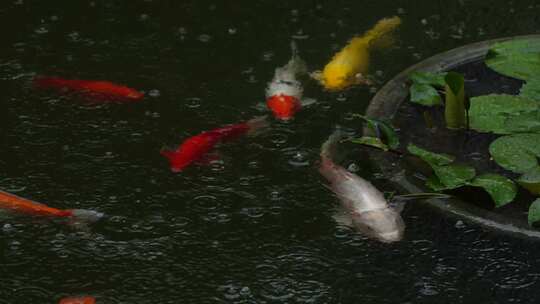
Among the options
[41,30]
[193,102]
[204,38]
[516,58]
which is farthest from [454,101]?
[41,30]

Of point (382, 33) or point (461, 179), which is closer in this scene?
point (461, 179)

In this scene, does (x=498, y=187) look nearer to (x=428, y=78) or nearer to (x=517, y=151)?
(x=517, y=151)

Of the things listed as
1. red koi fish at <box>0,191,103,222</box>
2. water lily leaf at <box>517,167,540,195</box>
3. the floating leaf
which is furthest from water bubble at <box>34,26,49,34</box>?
water lily leaf at <box>517,167,540,195</box>

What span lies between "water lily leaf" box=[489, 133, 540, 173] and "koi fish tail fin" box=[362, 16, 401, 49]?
0.94 meters

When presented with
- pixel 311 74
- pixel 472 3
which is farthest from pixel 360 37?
pixel 472 3

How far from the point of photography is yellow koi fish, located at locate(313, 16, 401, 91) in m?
3.77

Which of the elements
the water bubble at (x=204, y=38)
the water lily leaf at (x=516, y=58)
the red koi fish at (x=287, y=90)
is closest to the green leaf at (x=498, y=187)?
the water lily leaf at (x=516, y=58)

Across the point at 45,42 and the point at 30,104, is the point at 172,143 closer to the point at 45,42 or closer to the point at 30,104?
the point at 30,104

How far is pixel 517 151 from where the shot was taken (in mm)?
3225

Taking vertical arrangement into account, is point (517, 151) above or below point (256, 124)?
below

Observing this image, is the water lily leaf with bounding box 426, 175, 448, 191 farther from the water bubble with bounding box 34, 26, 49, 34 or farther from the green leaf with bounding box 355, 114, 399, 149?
the water bubble with bounding box 34, 26, 49, 34

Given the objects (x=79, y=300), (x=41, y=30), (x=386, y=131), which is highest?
(x=41, y=30)

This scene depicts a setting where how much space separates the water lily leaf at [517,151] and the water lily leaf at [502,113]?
5 cm

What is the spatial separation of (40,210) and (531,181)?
157 centimetres
